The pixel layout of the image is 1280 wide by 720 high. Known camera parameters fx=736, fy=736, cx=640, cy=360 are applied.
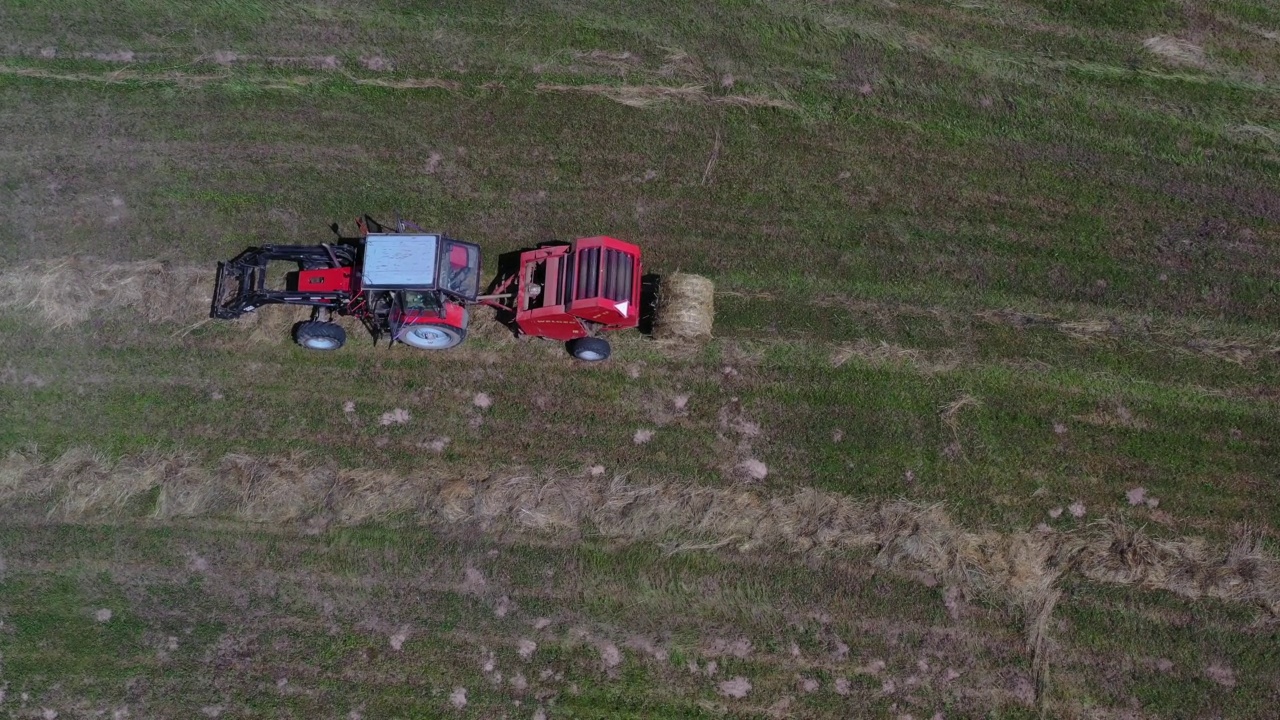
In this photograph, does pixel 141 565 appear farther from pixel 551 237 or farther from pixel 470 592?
pixel 551 237

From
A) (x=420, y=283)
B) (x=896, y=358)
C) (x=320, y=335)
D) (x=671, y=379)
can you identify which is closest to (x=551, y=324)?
(x=420, y=283)

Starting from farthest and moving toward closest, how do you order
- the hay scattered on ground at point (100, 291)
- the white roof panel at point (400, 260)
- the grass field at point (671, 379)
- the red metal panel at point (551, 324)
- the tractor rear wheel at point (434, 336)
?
the hay scattered on ground at point (100, 291)
the tractor rear wheel at point (434, 336)
the red metal panel at point (551, 324)
the grass field at point (671, 379)
the white roof panel at point (400, 260)

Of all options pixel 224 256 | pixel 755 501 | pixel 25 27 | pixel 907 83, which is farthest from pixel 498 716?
pixel 25 27

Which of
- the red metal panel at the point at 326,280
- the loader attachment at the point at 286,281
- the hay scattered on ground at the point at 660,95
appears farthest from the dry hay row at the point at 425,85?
the red metal panel at the point at 326,280

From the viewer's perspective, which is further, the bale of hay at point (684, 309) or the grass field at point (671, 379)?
the bale of hay at point (684, 309)

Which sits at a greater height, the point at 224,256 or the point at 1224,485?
the point at 224,256

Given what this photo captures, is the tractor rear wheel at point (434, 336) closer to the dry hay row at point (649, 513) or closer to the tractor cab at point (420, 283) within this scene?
the tractor cab at point (420, 283)
